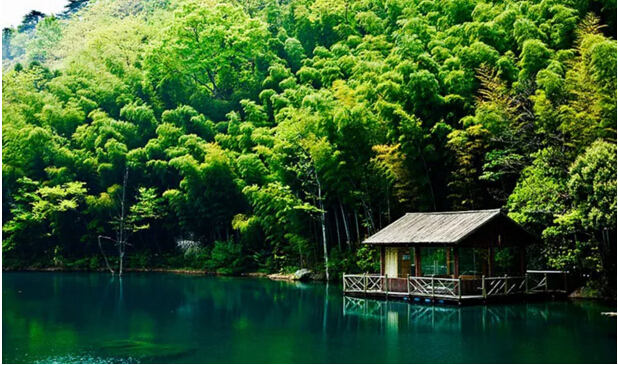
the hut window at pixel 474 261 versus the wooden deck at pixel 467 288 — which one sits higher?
the hut window at pixel 474 261

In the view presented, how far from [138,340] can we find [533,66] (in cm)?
1295

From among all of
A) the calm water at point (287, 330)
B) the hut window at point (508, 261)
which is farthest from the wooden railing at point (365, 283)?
the hut window at point (508, 261)

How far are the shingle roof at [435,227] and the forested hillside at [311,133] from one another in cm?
122

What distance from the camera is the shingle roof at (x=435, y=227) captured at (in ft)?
52.1

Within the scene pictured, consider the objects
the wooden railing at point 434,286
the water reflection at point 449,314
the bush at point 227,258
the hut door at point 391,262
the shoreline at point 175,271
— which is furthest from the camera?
the bush at point 227,258

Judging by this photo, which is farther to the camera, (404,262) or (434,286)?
(404,262)

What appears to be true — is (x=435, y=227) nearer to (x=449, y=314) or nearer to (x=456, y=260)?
(x=456, y=260)

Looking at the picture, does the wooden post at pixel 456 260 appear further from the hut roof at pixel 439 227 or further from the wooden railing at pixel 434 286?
the hut roof at pixel 439 227

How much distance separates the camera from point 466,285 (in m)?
15.8

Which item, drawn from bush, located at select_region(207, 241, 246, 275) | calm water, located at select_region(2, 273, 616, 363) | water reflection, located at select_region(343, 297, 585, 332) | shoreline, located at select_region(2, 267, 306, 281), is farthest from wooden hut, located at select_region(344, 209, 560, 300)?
bush, located at select_region(207, 241, 246, 275)

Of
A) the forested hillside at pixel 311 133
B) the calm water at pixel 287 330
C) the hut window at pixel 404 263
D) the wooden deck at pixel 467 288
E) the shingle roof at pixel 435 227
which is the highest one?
the forested hillside at pixel 311 133

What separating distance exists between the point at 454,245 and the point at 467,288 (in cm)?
113

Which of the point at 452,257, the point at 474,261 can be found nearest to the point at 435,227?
the point at 452,257

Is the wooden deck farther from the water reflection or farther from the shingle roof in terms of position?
the shingle roof
